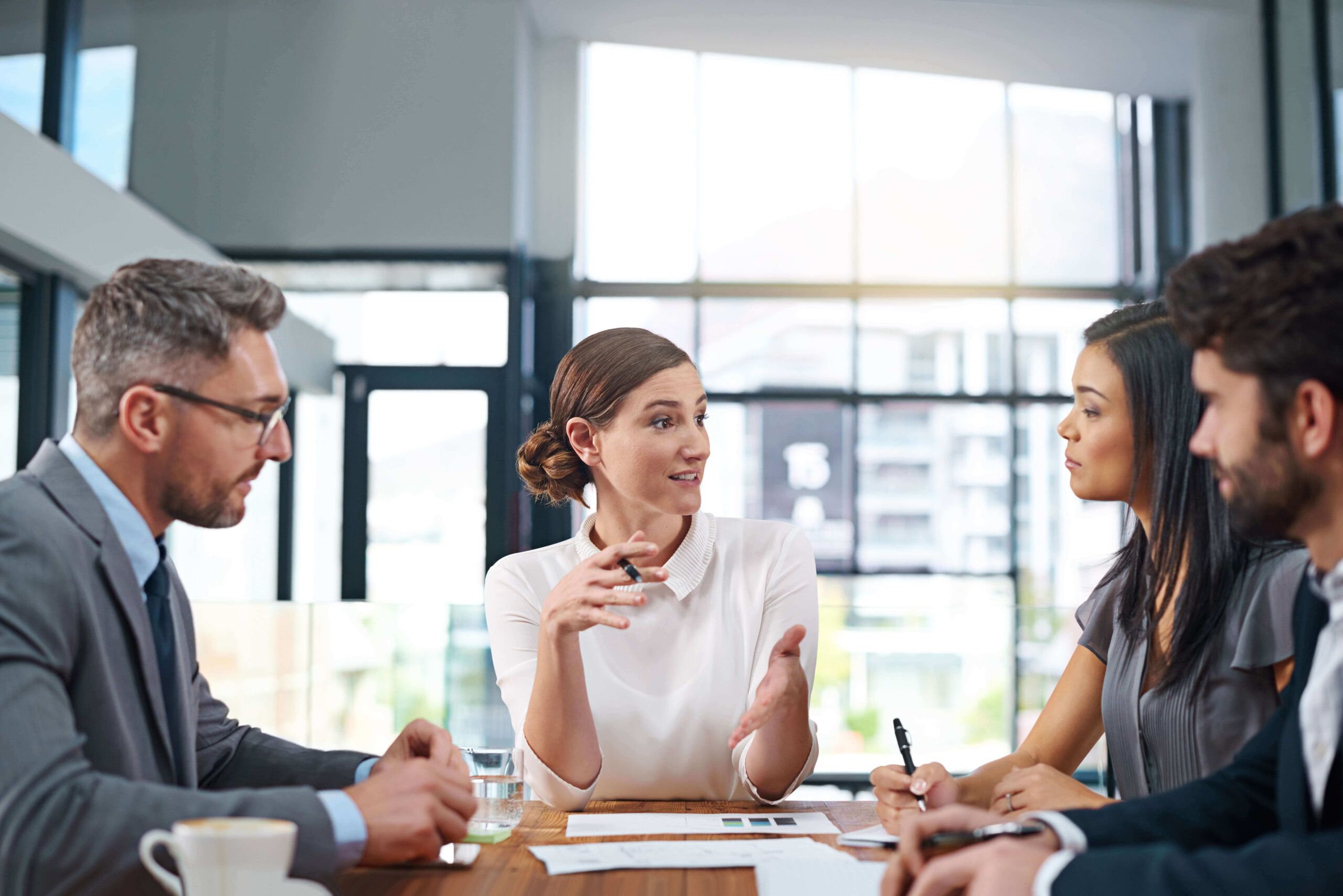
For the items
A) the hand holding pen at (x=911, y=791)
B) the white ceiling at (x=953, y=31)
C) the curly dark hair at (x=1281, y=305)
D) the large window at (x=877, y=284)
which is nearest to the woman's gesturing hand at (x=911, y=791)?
the hand holding pen at (x=911, y=791)

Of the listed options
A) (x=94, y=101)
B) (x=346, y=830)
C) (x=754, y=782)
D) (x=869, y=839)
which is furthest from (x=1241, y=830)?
(x=94, y=101)

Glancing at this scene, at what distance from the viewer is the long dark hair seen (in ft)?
4.88

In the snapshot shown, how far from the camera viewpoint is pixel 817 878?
1200 millimetres

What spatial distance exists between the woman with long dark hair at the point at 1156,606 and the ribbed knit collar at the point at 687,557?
555 millimetres

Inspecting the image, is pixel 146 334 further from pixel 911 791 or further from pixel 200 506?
pixel 911 791

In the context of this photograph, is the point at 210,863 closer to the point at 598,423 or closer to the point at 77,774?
the point at 77,774

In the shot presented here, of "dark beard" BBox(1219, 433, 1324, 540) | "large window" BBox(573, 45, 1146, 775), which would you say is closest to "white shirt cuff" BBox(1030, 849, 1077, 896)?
"dark beard" BBox(1219, 433, 1324, 540)

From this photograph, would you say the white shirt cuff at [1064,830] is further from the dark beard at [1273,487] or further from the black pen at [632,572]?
the black pen at [632,572]

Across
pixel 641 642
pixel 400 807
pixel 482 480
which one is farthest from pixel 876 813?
pixel 482 480

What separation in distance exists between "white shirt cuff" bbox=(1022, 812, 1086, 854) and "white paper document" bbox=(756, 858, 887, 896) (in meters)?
0.17

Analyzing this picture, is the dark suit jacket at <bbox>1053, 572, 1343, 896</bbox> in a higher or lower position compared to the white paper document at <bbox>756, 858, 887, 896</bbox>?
higher

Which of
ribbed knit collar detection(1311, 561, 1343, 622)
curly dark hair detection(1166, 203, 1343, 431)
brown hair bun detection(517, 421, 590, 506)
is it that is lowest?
ribbed knit collar detection(1311, 561, 1343, 622)

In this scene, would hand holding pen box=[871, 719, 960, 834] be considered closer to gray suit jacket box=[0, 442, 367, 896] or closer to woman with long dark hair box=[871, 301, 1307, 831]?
woman with long dark hair box=[871, 301, 1307, 831]

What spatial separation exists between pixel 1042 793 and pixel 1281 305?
74cm
